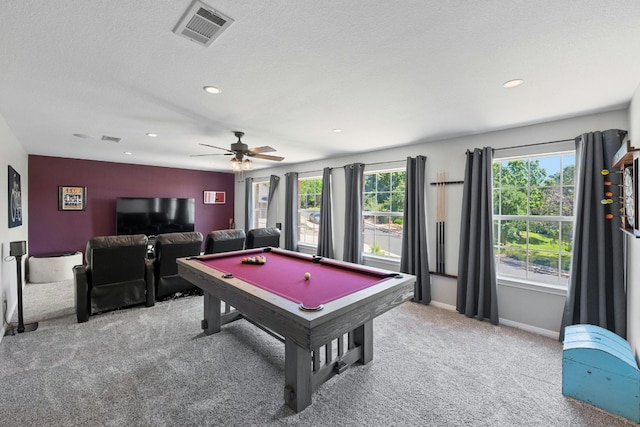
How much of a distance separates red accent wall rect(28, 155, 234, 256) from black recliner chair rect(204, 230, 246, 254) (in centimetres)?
368

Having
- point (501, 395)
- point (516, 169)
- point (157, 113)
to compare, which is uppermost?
point (157, 113)

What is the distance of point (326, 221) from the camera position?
5680 mm

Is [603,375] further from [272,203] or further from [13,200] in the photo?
[13,200]

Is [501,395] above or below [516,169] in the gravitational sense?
below

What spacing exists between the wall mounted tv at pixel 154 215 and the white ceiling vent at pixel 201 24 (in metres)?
6.09

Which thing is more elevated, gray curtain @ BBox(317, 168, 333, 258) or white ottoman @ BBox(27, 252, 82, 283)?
gray curtain @ BBox(317, 168, 333, 258)

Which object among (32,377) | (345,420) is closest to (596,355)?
(345,420)

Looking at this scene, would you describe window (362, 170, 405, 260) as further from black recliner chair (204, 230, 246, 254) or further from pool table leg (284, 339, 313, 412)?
pool table leg (284, 339, 313, 412)

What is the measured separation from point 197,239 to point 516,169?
4.53m

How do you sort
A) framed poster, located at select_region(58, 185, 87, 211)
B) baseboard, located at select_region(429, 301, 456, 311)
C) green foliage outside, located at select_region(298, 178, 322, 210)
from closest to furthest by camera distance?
baseboard, located at select_region(429, 301, 456, 311)
framed poster, located at select_region(58, 185, 87, 211)
green foliage outside, located at select_region(298, 178, 322, 210)

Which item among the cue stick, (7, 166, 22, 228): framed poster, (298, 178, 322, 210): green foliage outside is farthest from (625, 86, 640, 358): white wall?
(7, 166, 22, 228): framed poster

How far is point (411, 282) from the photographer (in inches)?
96.0

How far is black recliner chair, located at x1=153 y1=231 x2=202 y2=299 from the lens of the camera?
13.3 ft

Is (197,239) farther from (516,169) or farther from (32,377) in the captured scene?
(516,169)
